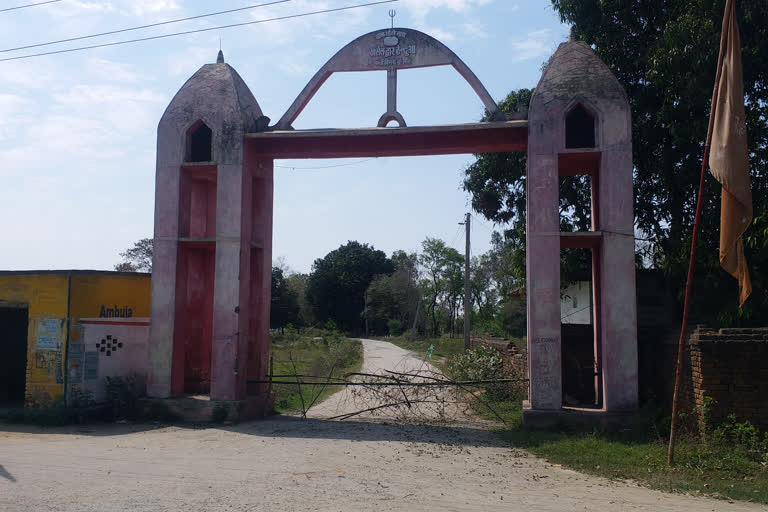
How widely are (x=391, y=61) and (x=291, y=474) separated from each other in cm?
815

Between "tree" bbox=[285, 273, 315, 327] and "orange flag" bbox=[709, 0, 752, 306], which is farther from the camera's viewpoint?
"tree" bbox=[285, 273, 315, 327]

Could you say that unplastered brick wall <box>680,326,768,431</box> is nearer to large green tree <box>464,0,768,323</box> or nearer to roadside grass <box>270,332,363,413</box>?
large green tree <box>464,0,768,323</box>

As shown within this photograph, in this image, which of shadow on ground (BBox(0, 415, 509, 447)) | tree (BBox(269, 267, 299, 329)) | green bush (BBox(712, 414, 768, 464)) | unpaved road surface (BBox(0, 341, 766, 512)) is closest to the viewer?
unpaved road surface (BBox(0, 341, 766, 512))

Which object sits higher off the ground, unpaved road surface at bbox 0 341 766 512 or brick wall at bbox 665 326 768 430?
brick wall at bbox 665 326 768 430

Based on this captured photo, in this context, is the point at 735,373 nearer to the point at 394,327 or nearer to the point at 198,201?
the point at 198,201

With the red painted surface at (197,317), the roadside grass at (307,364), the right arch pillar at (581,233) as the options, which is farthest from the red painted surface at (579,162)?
the red painted surface at (197,317)

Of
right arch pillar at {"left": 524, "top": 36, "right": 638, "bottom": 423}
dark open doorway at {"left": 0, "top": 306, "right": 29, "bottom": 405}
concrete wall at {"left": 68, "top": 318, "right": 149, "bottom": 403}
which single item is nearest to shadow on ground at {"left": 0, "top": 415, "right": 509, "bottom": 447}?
concrete wall at {"left": 68, "top": 318, "right": 149, "bottom": 403}

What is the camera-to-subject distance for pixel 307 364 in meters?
24.6

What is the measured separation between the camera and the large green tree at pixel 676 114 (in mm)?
11969

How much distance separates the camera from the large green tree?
11969 millimetres

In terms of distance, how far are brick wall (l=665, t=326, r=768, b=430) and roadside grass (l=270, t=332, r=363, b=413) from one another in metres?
7.01

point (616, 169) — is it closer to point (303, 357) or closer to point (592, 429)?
point (592, 429)

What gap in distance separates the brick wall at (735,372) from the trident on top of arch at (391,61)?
555 cm

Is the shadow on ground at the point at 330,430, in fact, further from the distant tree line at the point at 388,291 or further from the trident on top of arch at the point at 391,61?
the distant tree line at the point at 388,291
